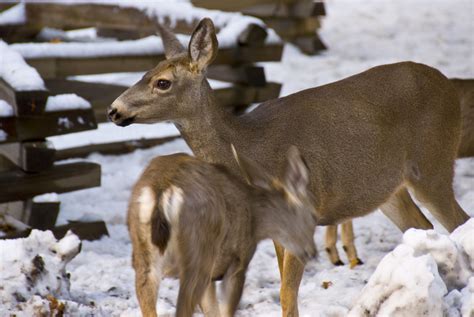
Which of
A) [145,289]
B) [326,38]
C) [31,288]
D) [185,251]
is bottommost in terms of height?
[326,38]

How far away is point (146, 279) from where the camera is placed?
4.79m

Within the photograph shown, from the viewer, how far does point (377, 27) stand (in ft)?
53.0

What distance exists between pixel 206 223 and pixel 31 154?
147 inches

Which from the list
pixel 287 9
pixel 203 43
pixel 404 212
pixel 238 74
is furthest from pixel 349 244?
pixel 287 9

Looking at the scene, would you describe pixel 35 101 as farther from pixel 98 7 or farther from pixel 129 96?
pixel 98 7

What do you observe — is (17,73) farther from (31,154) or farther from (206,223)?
(206,223)

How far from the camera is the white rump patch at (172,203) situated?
445 cm

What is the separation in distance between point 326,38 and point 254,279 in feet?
30.7

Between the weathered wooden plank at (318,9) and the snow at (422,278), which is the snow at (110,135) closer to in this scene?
the weathered wooden plank at (318,9)

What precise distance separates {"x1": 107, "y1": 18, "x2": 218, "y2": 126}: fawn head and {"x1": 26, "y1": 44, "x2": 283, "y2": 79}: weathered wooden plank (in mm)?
3214

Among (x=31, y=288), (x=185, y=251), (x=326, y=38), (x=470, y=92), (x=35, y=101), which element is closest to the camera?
(x=185, y=251)

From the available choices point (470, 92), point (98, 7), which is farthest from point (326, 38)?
point (470, 92)

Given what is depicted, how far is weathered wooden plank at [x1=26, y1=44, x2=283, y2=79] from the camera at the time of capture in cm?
921

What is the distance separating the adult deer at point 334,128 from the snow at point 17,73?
5.03ft
